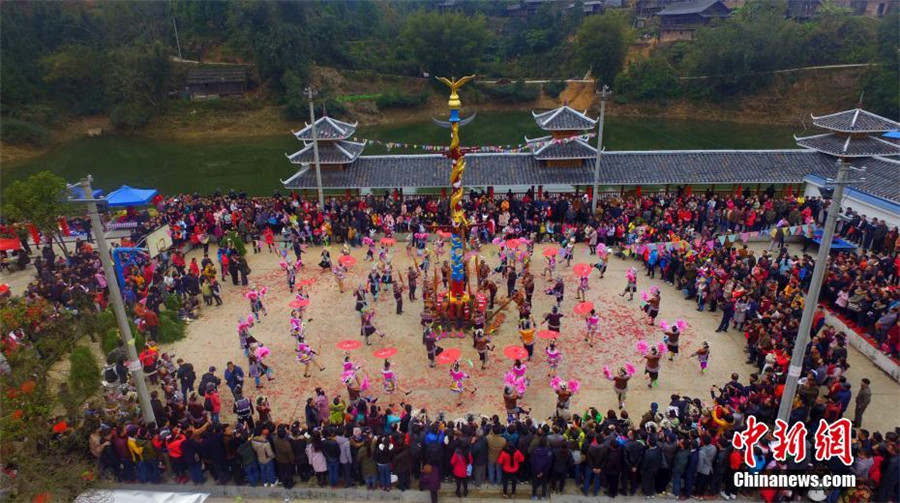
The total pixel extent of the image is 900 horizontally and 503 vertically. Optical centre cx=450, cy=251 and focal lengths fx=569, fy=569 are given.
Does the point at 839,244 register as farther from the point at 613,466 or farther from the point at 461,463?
the point at 461,463

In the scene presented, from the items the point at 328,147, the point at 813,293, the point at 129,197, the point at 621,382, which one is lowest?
the point at 621,382

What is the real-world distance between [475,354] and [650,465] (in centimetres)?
664

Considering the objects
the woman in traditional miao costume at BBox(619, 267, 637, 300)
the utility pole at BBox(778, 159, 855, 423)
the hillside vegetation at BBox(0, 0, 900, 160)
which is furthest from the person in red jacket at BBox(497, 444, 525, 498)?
the hillside vegetation at BBox(0, 0, 900, 160)

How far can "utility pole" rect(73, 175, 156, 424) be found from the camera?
31.6ft

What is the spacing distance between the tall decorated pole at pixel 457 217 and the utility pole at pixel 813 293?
903 cm

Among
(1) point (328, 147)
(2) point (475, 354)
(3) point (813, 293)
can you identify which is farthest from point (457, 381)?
(1) point (328, 147)

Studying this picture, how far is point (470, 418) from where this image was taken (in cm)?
1101

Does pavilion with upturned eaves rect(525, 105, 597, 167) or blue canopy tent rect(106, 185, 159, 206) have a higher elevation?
pavilion with upturned eaves rect(525, 105, 597, 167)

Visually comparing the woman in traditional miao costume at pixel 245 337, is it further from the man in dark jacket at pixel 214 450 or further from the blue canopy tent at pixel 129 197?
the blue canopy tent at pixel 129 197

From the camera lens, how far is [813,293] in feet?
33.0

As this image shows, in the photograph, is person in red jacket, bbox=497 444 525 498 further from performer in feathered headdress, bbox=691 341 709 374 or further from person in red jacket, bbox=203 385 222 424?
person in red jacket, bbox=203 385 222 424

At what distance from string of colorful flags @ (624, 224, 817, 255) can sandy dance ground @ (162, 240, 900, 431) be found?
1.27 m

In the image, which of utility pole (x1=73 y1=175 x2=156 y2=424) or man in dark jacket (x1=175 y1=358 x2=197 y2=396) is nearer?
utility pole (x1=73 y1=175 x2=156 y2=424)

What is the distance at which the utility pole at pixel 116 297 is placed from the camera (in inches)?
379
